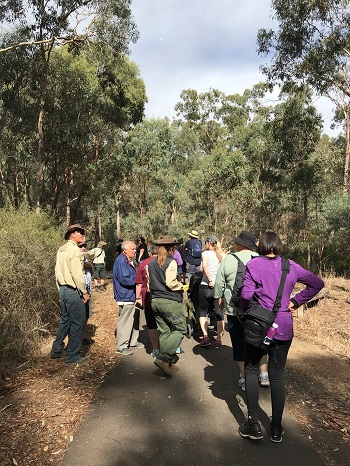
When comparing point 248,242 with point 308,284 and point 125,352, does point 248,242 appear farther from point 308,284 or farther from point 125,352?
point 125,352

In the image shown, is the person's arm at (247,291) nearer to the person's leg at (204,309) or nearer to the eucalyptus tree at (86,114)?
the person's leg at (204,309)

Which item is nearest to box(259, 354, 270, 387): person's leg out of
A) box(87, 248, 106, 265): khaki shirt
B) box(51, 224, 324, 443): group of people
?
box(51, 224, 324, 443): group of people

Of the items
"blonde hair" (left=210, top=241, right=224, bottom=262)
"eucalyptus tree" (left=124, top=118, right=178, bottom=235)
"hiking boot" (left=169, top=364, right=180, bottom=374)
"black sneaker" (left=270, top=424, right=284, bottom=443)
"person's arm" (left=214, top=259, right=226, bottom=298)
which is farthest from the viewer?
"eucalyptus tree" (left=124, top=118, right=178, bottom=235)

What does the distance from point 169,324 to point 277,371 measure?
1920 millimetres

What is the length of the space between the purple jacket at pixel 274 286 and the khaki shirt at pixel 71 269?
8.66 feet

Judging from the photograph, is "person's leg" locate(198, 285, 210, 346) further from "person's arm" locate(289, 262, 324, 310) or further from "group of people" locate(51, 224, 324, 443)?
"person's arm" locate(289, 262, 324, 310)

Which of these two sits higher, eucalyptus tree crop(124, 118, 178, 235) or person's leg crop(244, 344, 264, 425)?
eucalyptus tree crop(124, 118, 178, 235)

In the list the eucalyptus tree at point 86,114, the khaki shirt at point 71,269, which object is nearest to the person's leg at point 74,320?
the khaki shirt at point 71,269

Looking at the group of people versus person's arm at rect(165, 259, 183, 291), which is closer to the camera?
the group of people

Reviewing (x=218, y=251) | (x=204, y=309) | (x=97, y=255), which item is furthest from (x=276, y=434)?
(x=97, y=255)

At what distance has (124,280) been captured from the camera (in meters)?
5.55

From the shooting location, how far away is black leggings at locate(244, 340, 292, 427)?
10.4 feet

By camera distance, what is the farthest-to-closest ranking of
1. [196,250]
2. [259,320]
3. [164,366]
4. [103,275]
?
[103,275]
[196,250]
[164,366]
[259,320]

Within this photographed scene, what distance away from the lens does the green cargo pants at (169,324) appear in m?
4.68
